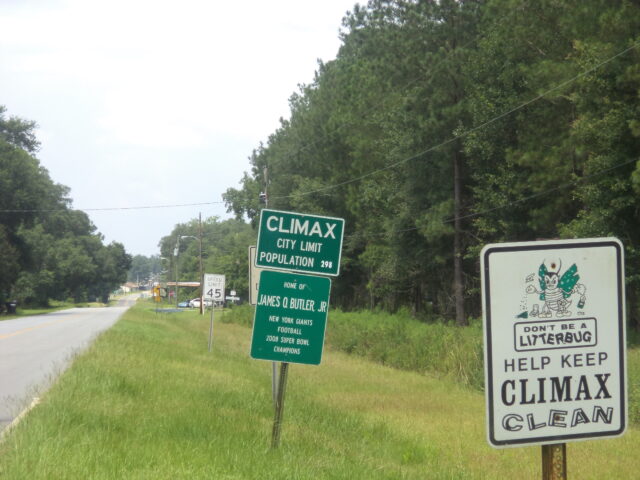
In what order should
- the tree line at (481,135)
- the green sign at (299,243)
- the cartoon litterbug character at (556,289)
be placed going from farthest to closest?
the tree line at (481,135)
the green sign at (299,243)
the cartoon litterbug character at (556,289)

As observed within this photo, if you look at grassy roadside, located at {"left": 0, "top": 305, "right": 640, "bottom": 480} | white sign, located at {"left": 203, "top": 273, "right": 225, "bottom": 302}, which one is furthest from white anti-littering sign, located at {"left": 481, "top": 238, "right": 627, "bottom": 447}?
white sign, located at {"left": 203, "top": 273, "right": 225, "bottom": 302}

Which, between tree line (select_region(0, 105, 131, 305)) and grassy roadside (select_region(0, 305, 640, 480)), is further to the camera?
tree line (select_region(0, 105, 131, 305))

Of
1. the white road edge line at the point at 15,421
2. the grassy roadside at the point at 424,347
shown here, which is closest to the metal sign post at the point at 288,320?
the white road edge line at the point at 15,421

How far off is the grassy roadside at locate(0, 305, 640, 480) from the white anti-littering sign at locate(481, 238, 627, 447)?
3956 millimetres

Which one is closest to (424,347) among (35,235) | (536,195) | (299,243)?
(536,195)

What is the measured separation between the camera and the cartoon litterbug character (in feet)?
11.5

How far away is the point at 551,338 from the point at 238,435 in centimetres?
610

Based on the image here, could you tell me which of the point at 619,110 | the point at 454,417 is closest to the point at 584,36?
the point at 619,110

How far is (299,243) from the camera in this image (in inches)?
353

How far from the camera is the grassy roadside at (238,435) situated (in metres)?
7.32

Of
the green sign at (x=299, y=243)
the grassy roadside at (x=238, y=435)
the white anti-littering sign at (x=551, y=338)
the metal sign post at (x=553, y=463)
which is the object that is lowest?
the grassy roadside at (x=238, y=435)

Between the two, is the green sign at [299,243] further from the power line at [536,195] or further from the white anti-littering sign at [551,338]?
the power line at [536,195]

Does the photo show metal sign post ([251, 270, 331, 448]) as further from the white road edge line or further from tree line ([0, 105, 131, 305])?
tree line ([0, 105, 131, 305])

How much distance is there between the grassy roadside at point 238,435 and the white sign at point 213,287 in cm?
944
